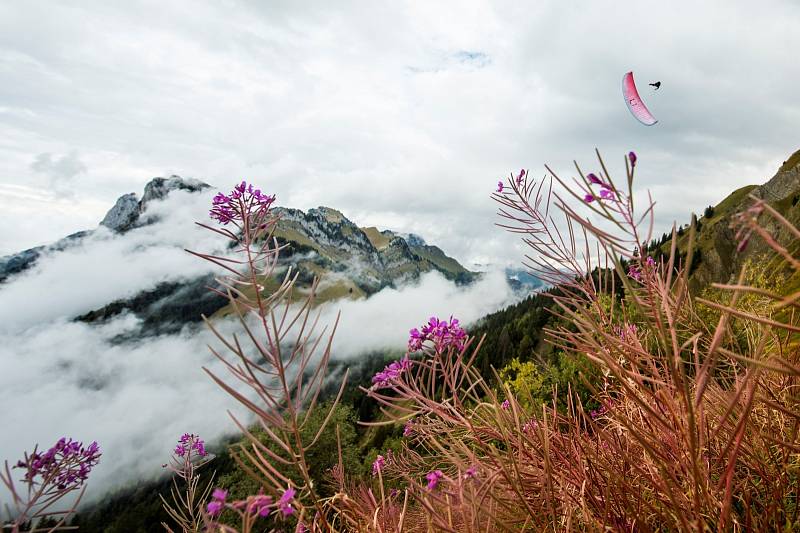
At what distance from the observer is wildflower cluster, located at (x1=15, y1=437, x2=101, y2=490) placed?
2457 millimetres

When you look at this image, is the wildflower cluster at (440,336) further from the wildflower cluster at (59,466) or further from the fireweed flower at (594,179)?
the wildflower cluster at (59,466)

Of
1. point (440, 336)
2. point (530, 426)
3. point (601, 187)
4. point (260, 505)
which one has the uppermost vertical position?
point (601, 187)

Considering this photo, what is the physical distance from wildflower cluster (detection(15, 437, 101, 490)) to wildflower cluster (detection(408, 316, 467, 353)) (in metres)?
2.27

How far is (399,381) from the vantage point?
2398mm

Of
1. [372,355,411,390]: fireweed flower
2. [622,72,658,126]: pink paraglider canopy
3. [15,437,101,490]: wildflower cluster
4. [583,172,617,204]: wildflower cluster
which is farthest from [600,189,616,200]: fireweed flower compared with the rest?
[15,437,101,490]: wildflower cluster

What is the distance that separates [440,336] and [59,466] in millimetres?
2457

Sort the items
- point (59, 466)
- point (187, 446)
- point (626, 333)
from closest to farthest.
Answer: point (626, 333)
point (59, 466)
point (187, 446)

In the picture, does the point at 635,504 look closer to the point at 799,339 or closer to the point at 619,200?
the point at 619,200

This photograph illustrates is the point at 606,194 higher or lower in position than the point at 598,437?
higher

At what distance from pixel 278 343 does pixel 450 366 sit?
46.2 inches

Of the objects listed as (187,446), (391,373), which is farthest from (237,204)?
(187,446)

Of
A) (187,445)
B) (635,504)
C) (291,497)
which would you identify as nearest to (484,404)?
(635,504)

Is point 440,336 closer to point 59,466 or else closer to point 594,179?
point 594,179

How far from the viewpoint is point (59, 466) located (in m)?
2.46
